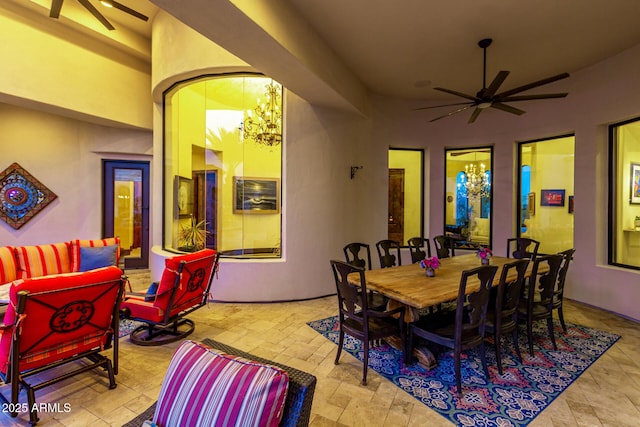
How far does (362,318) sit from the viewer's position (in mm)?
2535

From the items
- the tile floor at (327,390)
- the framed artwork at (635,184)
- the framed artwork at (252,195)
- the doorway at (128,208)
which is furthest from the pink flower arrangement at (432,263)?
the doorway at (128,208)

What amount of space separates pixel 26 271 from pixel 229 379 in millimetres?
4106

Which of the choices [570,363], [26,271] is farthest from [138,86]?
[570,363]

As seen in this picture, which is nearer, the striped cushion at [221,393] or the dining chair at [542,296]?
the striped cushion at [221,393]

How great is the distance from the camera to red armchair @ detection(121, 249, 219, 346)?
9.43ft

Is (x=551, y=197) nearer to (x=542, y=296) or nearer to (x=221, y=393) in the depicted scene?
(x=542, y=296)

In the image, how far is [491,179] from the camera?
5.79m

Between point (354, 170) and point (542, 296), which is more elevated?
point (354, 170)

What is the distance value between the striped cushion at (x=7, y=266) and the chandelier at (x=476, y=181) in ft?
23.3

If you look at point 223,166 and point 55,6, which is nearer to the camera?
point 55,6

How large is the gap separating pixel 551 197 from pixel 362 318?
4.59 meters

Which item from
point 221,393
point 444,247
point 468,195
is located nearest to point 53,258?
point 221,393

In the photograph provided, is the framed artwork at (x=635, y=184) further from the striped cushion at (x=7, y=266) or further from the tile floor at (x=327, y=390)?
the striped cushion at (x=7, y=266)

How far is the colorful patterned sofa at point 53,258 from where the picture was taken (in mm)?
3529
